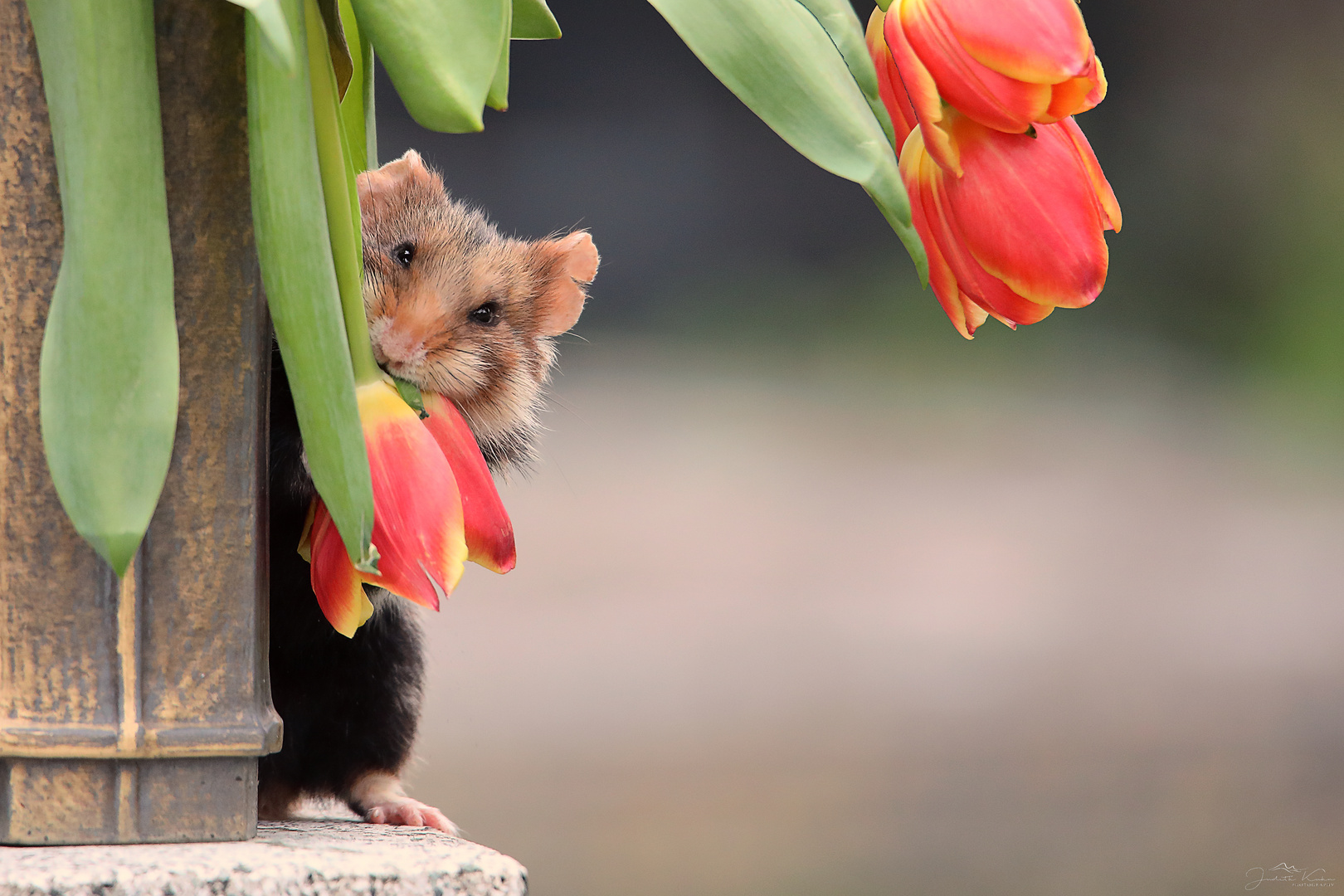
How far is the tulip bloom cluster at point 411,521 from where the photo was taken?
0.26 m

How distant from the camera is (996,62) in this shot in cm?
25

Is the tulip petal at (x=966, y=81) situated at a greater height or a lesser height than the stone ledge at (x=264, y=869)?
greater

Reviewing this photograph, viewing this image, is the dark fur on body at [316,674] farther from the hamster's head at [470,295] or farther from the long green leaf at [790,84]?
the long green leaf at [790,84]

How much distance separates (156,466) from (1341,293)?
2.78 metres

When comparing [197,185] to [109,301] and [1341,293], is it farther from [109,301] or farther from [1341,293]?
[1341,293]

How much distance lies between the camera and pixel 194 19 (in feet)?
0.90

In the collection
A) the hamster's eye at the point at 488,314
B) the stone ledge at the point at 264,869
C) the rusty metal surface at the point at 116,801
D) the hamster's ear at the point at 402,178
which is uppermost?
the hamster's ear at the point at 402,178

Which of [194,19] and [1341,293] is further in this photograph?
[1341,293]

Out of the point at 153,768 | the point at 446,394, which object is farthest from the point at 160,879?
the point at 446,394

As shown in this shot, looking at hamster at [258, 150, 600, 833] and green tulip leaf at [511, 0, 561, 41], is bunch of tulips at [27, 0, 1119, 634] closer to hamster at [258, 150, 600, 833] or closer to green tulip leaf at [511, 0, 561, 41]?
green tulip leaf at [511, 0, 561, 41]

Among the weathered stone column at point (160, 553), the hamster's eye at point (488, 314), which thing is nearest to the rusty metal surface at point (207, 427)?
the weathered stone column at point (160, 553)

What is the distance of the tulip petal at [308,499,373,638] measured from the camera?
272 mm

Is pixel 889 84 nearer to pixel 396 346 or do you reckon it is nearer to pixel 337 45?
pixel 337 45

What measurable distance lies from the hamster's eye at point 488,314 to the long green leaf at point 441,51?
0.37 metres
